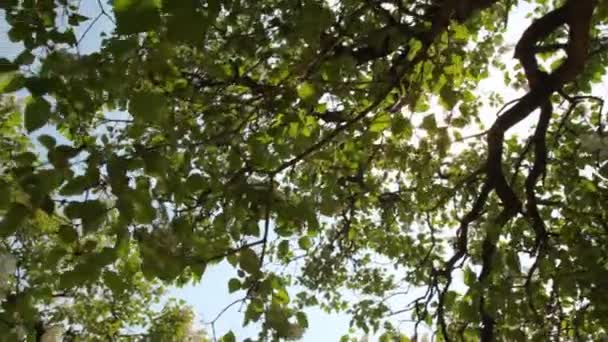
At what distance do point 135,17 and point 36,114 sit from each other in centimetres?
64

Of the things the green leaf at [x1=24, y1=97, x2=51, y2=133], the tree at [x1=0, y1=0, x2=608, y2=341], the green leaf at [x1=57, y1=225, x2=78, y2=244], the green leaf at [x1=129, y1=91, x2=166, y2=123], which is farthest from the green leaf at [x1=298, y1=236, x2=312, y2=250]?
the green leaf at [x1=24, y1=97, x2=51, y2=133]

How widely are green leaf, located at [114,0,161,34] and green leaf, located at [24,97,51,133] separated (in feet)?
2.00

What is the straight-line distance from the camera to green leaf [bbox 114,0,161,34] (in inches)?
60.4

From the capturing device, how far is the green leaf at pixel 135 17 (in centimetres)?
153

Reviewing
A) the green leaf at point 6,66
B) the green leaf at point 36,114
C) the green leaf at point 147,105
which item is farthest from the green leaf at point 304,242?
the green leaf at point 6,66

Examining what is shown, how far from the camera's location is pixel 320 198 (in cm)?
338

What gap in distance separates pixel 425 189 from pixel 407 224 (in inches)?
28.0

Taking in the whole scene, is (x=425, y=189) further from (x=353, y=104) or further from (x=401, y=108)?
(x=401, y=108)

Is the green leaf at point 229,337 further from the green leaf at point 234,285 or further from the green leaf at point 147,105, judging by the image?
the green leaf at point 147,105

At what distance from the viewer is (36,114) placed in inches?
78.7

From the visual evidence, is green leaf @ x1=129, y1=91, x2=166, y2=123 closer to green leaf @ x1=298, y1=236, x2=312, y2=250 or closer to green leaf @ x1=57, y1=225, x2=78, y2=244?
green leaf @ x1=57, y1=225, x2=78, y2=244

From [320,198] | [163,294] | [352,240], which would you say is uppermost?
[163,294]

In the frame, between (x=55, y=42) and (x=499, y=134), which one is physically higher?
(x=499, y=134)

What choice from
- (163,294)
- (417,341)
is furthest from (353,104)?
(163,294)
